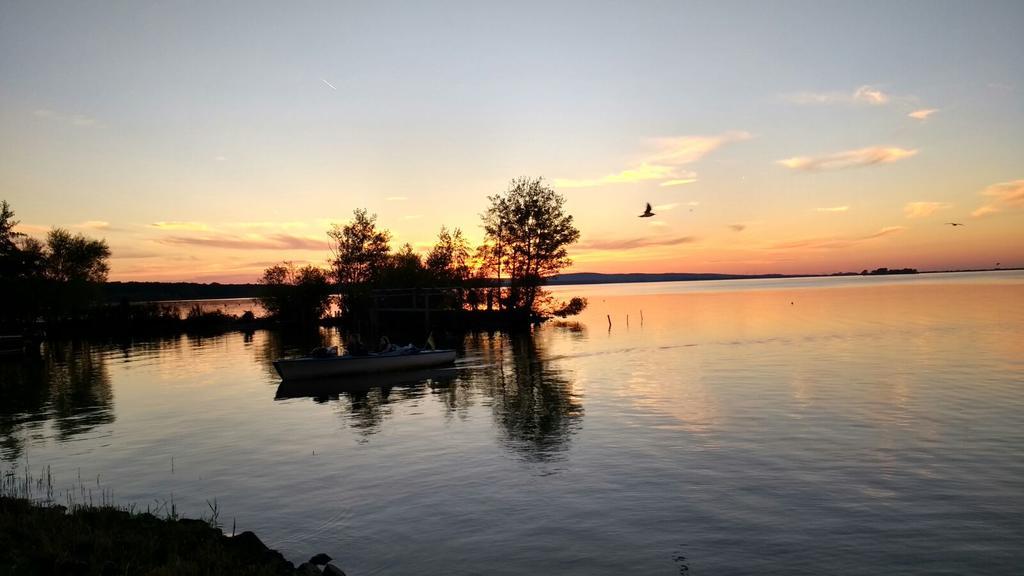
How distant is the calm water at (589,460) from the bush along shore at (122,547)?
5.46ft

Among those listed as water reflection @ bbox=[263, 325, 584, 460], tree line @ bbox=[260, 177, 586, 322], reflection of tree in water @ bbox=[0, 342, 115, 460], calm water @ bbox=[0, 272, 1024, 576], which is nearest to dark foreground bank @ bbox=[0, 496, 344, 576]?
calm water @ bbox=[0, 272, 1024, 576]

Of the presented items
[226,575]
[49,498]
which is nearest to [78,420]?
[49,498]

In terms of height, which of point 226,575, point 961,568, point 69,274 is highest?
point 69,274

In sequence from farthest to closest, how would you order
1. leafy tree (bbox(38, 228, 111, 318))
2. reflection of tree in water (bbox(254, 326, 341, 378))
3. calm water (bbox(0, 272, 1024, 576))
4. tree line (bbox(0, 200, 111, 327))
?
leafy tree (bbox(38, 228, 111, 318)) → tree line (bbox(0, 200, 111, 327)) → reflection of tree in water (bbox(254, 326, 341, 378)) → calm water (bbox(0, 272, 1024, 576))

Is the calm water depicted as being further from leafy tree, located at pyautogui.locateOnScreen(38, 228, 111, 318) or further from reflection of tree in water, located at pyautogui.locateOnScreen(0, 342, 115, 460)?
leafy tree, located at pyautogui.locateOnScreen(38, 228, 111, 318)

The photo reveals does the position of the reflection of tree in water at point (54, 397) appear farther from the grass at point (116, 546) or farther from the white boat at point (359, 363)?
the grass at point (116, 546)

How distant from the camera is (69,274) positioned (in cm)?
8975

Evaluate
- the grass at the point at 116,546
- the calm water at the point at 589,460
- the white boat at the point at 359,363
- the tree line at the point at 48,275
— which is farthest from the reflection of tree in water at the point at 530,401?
the tree line at the point at 48,275

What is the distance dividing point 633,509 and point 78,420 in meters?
24.5

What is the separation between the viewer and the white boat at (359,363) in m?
37.1

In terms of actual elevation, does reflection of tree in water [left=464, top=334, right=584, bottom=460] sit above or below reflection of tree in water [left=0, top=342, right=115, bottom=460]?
below

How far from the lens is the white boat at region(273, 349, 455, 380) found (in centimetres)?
3709

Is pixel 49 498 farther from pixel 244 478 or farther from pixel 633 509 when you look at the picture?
pixel 633 509

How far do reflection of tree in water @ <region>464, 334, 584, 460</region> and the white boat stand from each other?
3.16m
